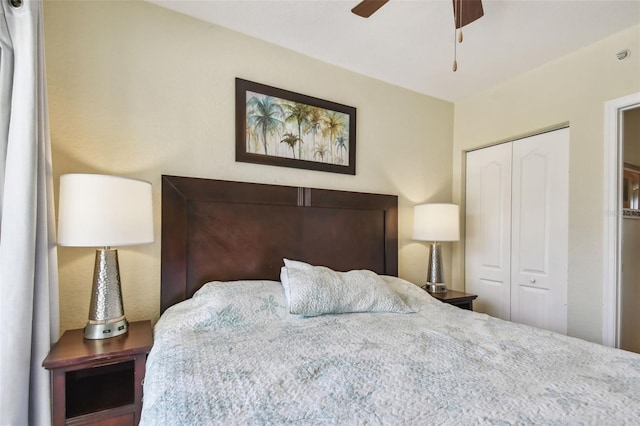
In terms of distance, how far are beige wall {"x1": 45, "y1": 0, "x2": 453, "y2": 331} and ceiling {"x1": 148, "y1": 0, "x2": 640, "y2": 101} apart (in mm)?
151

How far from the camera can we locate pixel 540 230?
102 inches

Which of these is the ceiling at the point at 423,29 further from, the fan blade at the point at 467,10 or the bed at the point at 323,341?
the bed at the point at 323,341

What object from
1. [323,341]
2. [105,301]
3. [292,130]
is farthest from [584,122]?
[105,301]

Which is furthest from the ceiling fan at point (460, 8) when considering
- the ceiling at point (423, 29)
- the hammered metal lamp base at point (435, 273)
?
the hammered metal lamp base at point (435, 273)

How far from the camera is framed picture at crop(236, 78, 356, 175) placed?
2201 millimetres

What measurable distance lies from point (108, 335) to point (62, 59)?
1.44 m

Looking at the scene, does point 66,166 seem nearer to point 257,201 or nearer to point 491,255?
point 257,201

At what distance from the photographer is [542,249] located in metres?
2.58

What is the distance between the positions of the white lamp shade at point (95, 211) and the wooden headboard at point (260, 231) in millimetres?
440

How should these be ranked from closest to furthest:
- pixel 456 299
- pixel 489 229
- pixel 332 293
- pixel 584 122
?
1. pixel 332 293
2. pixel 584 122
3. pixel 456 299
4. pixel 489 229

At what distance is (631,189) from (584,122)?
0.92m

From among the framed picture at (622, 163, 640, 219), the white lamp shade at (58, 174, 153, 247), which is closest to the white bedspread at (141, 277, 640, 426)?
the white lamp shade at (58, 174, 153, 247)

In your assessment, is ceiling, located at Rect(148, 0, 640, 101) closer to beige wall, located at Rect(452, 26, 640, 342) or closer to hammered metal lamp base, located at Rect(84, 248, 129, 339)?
beige wall, located at Rect(452, 26, 640, 342)

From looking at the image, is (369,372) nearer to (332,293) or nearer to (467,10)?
(332,293)
